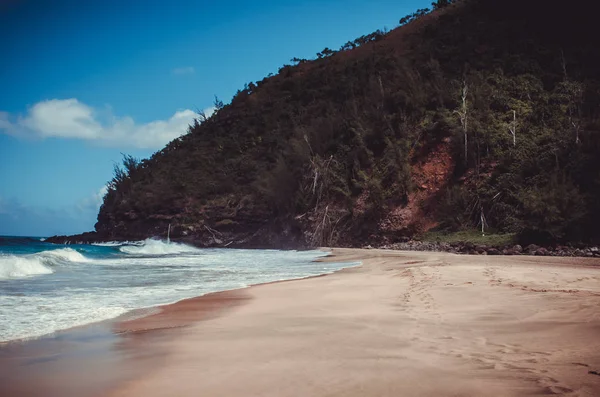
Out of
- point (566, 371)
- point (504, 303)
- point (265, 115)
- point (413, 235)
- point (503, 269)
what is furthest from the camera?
point (265, 115)

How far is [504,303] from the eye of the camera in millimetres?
5594

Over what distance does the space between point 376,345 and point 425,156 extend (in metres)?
26.0

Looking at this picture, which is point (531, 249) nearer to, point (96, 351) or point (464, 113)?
point (464, 113)

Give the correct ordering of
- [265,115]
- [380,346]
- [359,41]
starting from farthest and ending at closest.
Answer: [359,41] < [265,115] < [380,346]

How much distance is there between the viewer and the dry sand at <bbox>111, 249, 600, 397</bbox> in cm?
285

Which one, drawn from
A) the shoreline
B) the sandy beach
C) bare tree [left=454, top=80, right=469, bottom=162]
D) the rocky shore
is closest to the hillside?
bare tree [left=454, top=80, right=469, bottom=162]

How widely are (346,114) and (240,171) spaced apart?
1529 cm

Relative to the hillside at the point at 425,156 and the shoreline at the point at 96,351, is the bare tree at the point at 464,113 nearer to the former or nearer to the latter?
the hillside at the point at 425,156

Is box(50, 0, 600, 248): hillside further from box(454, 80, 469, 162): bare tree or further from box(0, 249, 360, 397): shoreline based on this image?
box(0, 249, 360, 397): shoreline

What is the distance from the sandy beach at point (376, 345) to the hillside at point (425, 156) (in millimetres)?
14108

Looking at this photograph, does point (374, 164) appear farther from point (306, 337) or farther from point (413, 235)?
point (306, 337)

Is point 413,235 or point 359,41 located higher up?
point 359,41

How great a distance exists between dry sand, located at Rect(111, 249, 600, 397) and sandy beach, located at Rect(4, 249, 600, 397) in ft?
0.03

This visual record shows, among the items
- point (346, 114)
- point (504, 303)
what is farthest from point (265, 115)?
point (504, 303)
